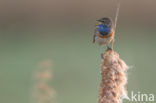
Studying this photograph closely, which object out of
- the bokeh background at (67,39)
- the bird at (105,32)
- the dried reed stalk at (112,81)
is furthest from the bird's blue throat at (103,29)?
the bokeh background at (67,39)

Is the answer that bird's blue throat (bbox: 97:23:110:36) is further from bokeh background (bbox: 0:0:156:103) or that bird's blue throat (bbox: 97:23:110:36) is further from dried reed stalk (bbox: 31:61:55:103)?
bokeh background (bbox: 0:0:156:103)

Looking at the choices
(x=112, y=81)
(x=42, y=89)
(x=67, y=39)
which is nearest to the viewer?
(x=112, y=81)

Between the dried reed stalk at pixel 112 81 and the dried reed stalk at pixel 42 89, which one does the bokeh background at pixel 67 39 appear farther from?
the dried reed stalk at pixel 112 81

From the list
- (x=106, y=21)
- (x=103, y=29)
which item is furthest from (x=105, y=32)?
(x=106, y=21)

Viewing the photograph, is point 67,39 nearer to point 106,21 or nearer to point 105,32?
point 105,32

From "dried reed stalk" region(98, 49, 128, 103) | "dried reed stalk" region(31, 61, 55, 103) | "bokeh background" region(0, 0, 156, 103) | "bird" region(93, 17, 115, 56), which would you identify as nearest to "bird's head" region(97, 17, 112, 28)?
"bird" region(93, 17, 115, 56)
